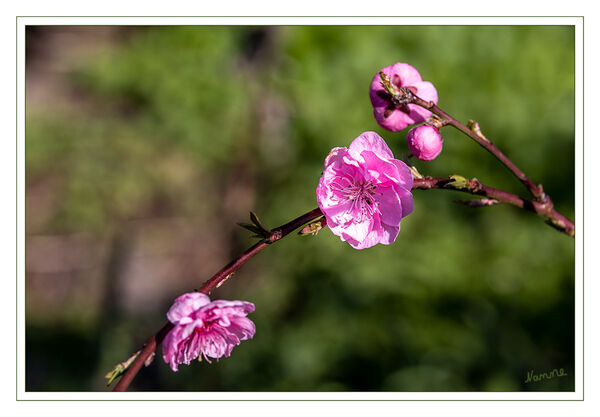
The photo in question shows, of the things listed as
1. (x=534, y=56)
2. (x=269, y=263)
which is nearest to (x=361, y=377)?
(x=269, y=263)

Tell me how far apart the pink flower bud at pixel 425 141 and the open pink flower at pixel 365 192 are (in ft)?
0.29

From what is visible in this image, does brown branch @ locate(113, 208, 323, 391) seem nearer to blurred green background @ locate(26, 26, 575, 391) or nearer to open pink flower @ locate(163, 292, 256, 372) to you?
open pink flower @ locate(163, 292, 256, 372)

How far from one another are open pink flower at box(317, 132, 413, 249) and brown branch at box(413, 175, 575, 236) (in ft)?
0.17

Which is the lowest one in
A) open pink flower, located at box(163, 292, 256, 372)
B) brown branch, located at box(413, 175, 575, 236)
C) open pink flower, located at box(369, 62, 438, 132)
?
open pink flower, located at box(163, 292, 256, 372)

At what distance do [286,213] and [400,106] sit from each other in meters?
2.43

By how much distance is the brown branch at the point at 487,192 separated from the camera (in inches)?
56.2

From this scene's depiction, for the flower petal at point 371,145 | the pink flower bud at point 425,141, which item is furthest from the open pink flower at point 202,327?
the pink flower bud at point 425,141

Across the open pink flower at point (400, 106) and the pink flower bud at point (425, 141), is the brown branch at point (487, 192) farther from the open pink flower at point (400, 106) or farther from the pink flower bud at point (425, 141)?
the open pink flower at point (400, 106)

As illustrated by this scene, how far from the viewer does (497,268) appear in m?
3.50

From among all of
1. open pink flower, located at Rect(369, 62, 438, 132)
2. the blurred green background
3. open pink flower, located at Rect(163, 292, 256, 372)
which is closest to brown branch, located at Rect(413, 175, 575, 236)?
open pink flower, located at Rect(369, 62, 438, 132)

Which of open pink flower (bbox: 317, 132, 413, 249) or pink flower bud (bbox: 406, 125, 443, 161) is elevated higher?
pink flower bud (bbox: 406, 125, 443, 161)

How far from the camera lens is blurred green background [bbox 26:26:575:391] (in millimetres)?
3357
